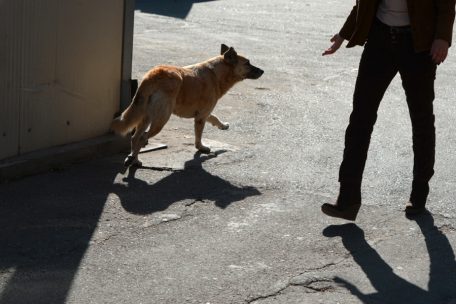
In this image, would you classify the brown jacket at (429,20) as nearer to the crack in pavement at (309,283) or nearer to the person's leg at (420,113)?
the person's leg at (420,113)

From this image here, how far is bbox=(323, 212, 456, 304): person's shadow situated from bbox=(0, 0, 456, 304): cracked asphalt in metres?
0.01

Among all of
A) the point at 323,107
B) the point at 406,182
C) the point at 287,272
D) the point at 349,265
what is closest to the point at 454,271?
the point at 349,265

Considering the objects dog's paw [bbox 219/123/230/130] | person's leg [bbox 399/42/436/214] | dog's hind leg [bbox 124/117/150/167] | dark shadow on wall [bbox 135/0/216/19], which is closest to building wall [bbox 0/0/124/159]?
dog's hind leg [bbox 124/117/150/167]

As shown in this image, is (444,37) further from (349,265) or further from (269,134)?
(269,134)

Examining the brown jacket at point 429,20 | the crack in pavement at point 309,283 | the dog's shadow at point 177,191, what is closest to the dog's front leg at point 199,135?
the dog's shadow at point 177,191

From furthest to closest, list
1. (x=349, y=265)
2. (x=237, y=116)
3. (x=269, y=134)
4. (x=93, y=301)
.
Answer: (x=237, y=116) → (x=269, y=134) → (x=349, y=265) → (x=93, y=301)

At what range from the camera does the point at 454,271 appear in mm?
5715

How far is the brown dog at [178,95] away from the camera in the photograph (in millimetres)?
7828

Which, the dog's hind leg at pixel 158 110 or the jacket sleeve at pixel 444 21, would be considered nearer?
the jacket sleeve at pixel 444 21

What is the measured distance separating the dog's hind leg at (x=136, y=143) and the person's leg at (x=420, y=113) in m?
2.21

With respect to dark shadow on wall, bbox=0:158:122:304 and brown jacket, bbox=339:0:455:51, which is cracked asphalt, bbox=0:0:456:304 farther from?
brown jacket, bbox=339:0:455:51

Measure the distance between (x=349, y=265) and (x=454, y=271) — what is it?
606 millimetres

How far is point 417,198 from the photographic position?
6719mm

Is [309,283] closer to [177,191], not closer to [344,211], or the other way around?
[344,211]
